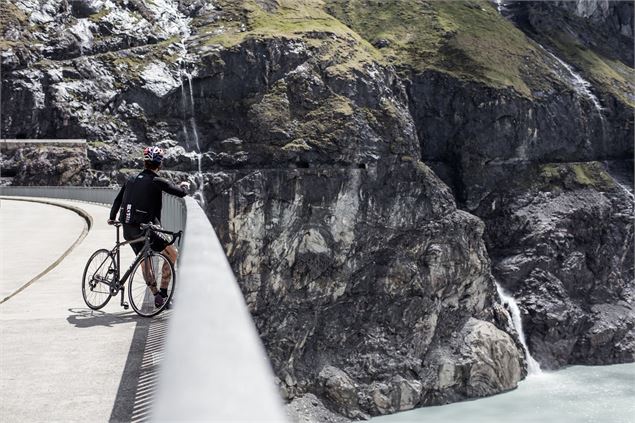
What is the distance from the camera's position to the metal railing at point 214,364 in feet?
8.42

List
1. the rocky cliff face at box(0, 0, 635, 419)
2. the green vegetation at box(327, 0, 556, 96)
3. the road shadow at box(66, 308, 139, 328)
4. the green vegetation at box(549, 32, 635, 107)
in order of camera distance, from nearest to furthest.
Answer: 1. the road shadow at box(66, 308, 139, 328)
2. the rocky cliff face at box(0, 0, 635, 419)
3. the green vegetation at box(327, 0, 556, 96)
4. the green vegetation at box(549, 32, 635, 107)

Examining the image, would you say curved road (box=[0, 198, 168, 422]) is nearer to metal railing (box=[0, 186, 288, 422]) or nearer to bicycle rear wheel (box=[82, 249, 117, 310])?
bicycle rear wheel (box=[82, 249, 117, 310])

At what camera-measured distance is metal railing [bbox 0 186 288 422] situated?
257cm

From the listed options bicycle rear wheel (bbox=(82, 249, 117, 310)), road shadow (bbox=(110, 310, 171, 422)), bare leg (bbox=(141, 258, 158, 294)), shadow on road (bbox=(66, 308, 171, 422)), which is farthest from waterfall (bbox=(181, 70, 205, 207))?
road shadow (bbox=(110, 310, 171, 422))

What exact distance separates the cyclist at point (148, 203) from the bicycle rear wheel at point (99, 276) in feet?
3.65

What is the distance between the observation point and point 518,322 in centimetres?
9069

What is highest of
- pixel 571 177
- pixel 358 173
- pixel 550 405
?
pixel 358 173

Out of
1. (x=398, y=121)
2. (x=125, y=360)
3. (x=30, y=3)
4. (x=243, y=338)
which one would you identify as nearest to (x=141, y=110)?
(x=30, y=3)

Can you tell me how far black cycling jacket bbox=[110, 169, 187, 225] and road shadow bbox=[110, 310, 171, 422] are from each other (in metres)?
1.93

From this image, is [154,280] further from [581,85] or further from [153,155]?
[581,85]

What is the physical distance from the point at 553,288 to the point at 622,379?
50.7ft

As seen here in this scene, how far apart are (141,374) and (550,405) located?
70150 mm

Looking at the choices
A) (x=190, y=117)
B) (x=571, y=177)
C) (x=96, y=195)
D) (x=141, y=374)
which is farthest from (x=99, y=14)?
(x=141, y=374)

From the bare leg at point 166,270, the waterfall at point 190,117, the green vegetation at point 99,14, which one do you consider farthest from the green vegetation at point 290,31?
the bare leg at point 166,270
